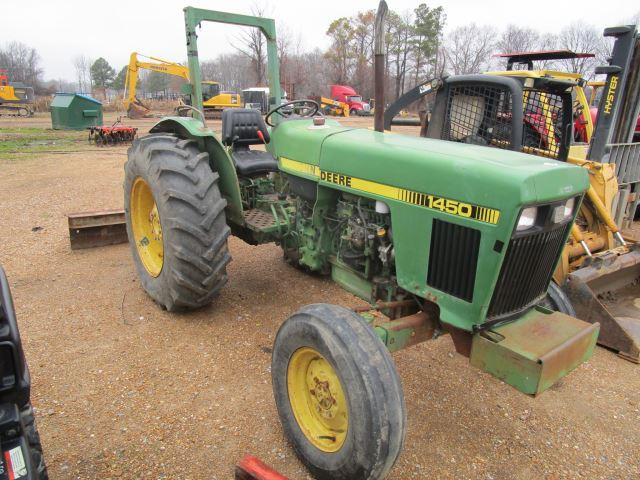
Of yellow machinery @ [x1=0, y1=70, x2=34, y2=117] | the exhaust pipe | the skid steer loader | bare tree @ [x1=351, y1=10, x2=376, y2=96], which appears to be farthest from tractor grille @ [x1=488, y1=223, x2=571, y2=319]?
bare tree @ [x1=351, y1=10, x2=376, y2=96]

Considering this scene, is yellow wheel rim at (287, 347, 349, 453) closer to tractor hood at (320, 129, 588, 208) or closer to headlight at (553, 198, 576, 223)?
tractor hood at (320, 129, 588, 208)

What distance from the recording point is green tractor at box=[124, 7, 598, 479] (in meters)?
1.90

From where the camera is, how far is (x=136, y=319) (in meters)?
3.51

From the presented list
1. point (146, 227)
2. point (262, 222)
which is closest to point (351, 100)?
point (146, 227)

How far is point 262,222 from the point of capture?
11.6 feet

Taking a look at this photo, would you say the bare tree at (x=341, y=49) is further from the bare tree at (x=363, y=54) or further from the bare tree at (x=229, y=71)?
the bare tree at (x=229, y=71)

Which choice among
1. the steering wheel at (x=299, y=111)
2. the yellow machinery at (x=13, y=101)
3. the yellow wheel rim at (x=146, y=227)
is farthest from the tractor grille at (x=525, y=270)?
the yellow machinery at (x=13, y=101)

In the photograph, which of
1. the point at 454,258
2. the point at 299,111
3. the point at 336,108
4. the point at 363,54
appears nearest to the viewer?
the point at 454,258

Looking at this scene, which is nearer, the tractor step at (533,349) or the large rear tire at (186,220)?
the tractor step at (533,349)

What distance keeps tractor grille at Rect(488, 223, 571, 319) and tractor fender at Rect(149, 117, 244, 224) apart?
2066 millimetres

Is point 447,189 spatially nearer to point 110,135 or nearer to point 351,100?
point 110,135

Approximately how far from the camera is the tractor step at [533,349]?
192 cm

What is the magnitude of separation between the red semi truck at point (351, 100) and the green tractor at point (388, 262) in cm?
2853

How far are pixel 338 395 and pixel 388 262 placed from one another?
0.80m
